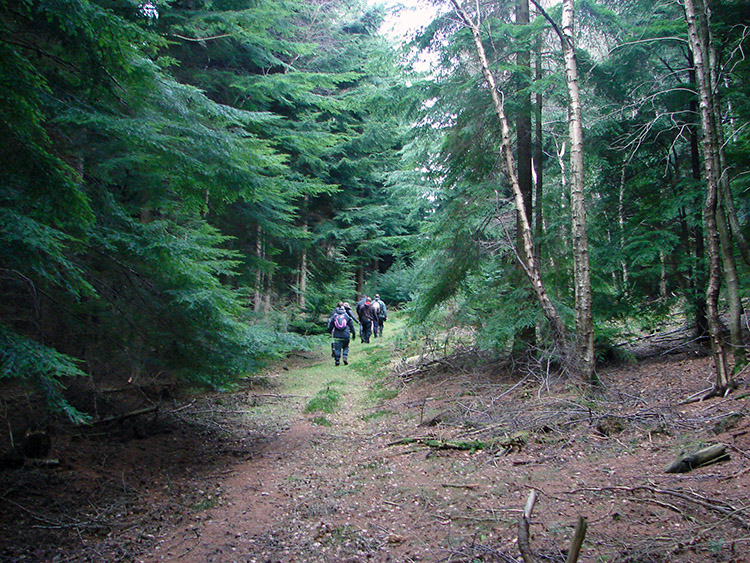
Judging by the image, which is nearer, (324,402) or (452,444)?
A: (452,444)

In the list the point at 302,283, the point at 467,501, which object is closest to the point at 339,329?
the point at 302,283

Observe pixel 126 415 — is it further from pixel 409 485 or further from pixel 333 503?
pixel 409 485

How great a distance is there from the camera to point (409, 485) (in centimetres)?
529

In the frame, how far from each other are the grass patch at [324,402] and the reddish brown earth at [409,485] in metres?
0.91

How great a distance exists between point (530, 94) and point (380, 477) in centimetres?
835

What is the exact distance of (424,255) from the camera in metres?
11.0

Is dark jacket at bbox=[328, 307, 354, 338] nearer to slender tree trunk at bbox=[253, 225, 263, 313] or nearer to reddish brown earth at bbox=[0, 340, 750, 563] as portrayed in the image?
slender tree trunk at bbox=[253, 225, 263, 313]

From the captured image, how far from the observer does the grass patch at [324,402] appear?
9516 mm

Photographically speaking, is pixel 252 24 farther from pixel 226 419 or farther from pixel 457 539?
pixel 457 539

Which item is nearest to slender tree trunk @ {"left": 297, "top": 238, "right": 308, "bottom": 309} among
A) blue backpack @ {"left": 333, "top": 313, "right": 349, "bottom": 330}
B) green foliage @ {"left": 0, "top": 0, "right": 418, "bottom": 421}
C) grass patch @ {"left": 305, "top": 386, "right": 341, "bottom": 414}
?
blue backpack @ {"left": 333, "top": 313, "right": 349, "bottom": 330}

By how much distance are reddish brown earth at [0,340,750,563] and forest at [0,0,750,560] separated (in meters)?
0.81

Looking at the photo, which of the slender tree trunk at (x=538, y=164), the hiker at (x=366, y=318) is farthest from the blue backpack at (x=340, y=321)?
the slender tree trunk at (x=538, y=164)

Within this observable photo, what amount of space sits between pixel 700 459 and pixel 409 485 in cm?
297

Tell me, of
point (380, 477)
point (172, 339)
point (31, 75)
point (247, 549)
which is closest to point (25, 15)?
point (31, 75)
